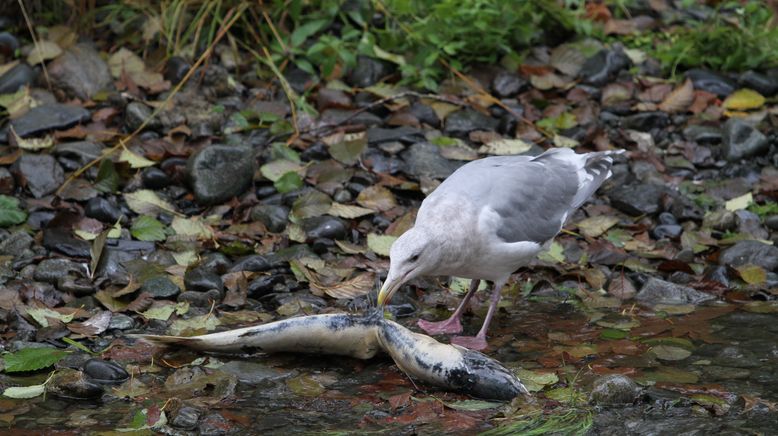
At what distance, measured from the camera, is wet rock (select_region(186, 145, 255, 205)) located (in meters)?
6.66

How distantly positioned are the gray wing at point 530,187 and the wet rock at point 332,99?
7.19 feet

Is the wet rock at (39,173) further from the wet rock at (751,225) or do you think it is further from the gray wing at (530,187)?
the wet rock at (751,225)

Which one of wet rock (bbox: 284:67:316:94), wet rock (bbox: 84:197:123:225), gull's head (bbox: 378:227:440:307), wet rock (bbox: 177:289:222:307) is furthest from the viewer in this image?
wet rock (bbox: 284:67:316:94)

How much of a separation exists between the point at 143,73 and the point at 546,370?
168 inches

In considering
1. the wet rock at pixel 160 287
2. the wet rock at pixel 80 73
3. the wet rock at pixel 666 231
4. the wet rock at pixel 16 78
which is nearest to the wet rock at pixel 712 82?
the wet rock at pixel 666 231

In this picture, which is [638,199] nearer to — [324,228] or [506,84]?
[506,84]

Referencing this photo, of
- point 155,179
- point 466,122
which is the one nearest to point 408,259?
point 155,179

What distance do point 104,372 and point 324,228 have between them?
1932mm

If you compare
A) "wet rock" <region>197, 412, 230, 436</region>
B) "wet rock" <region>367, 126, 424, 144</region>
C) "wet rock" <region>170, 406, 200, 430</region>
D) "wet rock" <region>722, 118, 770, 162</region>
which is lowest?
"wet rock" <region>722, 118, 770, 162</region>

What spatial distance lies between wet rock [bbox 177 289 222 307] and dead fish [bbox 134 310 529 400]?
29.2 inches

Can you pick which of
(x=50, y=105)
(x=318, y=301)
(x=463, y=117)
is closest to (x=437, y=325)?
(x=318, y=301)

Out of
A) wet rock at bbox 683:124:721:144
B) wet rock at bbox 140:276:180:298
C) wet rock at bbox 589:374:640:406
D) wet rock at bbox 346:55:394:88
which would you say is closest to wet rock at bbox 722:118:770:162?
wet rock at bbox 683:124:721:144

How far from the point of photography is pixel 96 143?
714cm

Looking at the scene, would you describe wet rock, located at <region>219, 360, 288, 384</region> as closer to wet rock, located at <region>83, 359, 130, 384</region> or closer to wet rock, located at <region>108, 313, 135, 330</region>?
wet rock, located at <region>83, 359, 130, 384</region>
